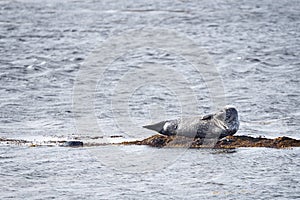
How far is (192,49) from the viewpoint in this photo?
747 inches

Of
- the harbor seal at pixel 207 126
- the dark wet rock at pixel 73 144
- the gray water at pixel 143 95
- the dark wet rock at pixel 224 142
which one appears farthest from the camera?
the dark wet rock at pixel 73 144

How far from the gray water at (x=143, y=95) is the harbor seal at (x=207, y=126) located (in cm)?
50

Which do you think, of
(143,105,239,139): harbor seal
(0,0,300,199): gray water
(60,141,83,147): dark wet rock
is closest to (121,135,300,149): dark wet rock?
(143,105,239,139): harbor seal

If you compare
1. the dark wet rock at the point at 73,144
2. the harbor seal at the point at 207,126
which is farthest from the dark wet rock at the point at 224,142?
the dark wet rock at the point at 73,144

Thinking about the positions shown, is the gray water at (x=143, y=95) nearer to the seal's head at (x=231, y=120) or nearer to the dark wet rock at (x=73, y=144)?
the dark wet rock at (x=73, y=144)

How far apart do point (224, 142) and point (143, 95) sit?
4875 millimetres

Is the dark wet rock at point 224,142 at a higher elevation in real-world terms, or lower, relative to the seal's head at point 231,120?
lower

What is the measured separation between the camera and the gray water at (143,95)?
750 cm

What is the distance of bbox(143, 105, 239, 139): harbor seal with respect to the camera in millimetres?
9227

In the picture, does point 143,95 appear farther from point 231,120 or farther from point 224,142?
point 224,142

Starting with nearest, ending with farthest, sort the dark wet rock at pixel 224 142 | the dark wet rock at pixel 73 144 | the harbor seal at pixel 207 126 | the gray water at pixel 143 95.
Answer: the gray water at pixel 143 95, the dark wet rock at pixel 224 142, the harbor seal at pixel 207 126, the dark wet rock at pixel 73 144

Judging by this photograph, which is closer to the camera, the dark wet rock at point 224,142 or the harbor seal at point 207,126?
the dark wet rock at point 224,142

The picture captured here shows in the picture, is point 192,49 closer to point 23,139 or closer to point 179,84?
point 179,84

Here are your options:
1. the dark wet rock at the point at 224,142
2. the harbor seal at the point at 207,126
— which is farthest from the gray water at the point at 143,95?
the harbor seal at the point at 207,126
